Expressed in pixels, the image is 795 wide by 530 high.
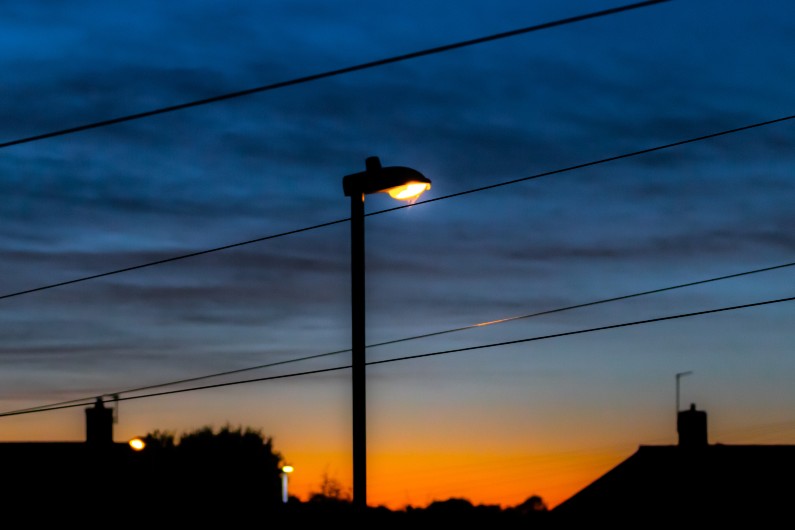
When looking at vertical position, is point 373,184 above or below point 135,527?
above

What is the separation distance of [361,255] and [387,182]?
87 cm

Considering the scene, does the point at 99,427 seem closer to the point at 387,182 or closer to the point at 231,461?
the point at 387,182

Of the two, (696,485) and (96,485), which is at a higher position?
(96,485)

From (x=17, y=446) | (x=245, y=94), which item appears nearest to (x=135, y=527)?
(x=17, y=446)

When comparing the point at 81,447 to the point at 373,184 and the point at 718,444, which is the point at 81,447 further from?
the point at 373,184

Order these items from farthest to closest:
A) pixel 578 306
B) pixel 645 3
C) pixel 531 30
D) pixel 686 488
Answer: pixel 686 488, pixel 578 306, pixel 531 30, pixel 645 3

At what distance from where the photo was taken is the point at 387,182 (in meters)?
12.3

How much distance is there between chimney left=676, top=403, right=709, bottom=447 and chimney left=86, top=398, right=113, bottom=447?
18.0 meters

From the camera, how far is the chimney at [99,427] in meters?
35.9

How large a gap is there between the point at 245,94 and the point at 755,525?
1921 cm

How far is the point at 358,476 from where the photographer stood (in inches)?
471

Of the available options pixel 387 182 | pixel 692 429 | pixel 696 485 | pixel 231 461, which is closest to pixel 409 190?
pixel 387 182

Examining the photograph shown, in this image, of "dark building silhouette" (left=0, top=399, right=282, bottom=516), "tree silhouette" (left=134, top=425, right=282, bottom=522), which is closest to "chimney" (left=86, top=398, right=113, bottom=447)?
"dark building silhouette" (left=0, top=399, right=282, bottom=516)

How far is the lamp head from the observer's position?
40.1 ft
